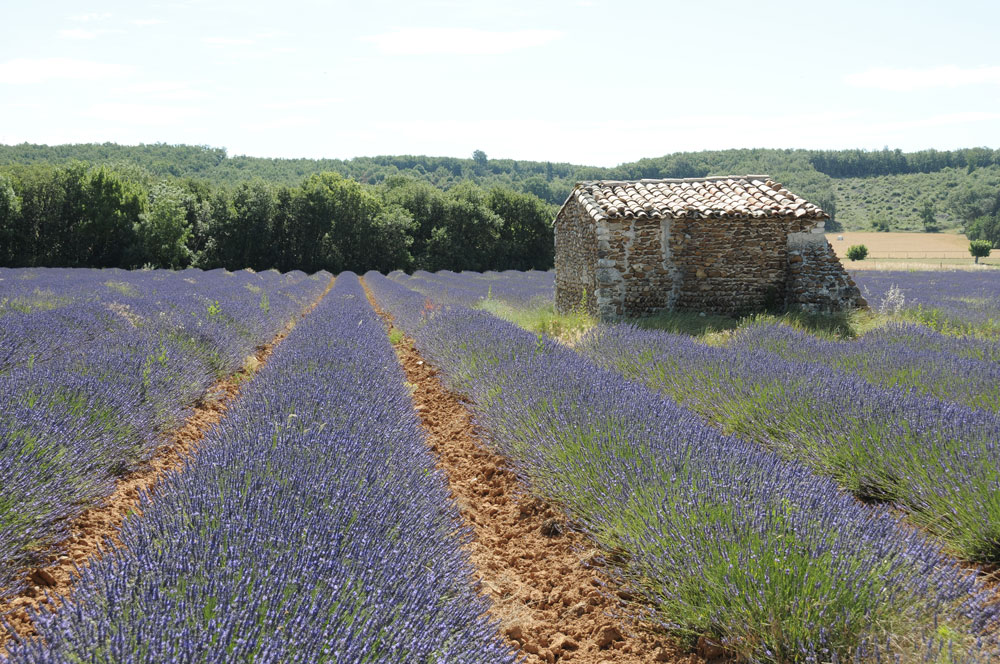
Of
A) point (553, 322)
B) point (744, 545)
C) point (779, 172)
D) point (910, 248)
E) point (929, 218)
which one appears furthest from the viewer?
point (779, 172)

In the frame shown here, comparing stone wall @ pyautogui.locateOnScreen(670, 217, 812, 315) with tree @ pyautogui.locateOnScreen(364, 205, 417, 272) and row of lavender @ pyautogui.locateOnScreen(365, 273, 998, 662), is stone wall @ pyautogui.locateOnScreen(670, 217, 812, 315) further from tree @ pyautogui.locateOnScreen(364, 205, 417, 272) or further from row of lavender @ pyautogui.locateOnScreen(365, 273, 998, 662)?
tree @ pyautogui.locateOnScreen(364, 205, 417, 272)

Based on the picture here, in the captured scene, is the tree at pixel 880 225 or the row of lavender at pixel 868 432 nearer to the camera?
the row of lavender at pixel 868 432

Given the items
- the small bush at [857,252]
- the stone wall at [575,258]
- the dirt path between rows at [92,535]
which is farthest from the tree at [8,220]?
the small bush at [857,252]

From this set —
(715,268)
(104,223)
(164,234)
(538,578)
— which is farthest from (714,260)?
(104,223)

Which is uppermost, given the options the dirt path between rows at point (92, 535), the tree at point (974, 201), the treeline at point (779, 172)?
the treeline at point (779, 172)

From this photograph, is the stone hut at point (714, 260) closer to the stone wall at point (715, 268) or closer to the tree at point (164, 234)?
the stone wall at point (715, 268)

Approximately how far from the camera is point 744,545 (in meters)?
2.21

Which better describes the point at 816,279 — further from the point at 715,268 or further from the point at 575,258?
the point at 575,258

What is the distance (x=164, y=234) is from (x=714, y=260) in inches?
1128

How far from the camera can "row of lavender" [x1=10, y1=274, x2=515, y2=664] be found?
141 cm

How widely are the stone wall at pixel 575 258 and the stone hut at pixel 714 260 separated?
20 cm

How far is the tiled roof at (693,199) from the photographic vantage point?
9906 millimetres

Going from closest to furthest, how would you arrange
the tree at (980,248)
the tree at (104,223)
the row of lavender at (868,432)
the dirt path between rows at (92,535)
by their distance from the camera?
1. the dirt path between rows at (92,535)
2. the row of lavender at (868,432)
3. the tree at (104,223)
4. the tree at (980,248)

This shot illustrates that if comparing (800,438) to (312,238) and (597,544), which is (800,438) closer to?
(597,544)
